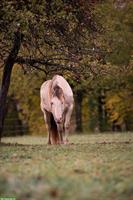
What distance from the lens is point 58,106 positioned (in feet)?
70.8

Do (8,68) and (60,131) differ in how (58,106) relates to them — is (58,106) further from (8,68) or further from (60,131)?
(8,68)

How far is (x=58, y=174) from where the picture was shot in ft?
33.1

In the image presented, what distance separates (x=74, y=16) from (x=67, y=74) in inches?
144

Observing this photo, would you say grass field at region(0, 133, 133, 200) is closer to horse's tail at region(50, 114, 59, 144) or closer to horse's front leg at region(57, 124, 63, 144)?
horse's front leg at region(57, 124, 63, 144)

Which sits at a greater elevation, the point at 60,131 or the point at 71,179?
the point at 60,131

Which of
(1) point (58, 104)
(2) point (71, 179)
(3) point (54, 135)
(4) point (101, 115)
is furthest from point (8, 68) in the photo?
(4) point (101, 115)

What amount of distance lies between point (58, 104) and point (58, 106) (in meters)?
0.07

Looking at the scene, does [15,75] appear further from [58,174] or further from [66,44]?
[58,174]

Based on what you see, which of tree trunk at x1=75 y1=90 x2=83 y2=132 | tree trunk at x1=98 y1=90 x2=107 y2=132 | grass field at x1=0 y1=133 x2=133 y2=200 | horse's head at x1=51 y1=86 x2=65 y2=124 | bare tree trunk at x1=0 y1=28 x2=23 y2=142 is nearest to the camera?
grass field at x1=0 y1=133 x2=133 y2=200

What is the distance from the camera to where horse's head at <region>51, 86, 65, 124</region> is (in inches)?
850

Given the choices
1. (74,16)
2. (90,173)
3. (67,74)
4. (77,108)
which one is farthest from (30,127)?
(90,173)

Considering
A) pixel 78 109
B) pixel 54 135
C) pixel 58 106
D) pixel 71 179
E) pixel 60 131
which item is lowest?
pixel 71 179

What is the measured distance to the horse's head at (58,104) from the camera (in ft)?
70.8

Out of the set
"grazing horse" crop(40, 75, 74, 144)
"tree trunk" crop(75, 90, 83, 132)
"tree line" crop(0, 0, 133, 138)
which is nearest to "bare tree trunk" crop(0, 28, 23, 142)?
"tree line" crop(0, 0, 133, 138)
